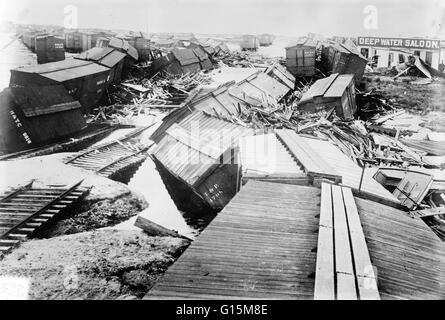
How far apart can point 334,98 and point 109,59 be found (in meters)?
19.1

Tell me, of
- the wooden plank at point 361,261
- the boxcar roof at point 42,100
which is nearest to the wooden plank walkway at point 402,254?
the wooden plank at point 361,261

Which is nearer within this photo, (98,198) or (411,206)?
(411,206)

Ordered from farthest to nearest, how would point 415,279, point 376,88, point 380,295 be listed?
point 376,88
point 415,279
point 380,295

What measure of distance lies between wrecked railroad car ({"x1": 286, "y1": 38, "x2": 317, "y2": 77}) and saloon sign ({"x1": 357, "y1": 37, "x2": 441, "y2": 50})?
17979 mm

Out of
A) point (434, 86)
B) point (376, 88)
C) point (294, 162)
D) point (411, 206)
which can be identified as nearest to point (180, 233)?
point (294, 162)

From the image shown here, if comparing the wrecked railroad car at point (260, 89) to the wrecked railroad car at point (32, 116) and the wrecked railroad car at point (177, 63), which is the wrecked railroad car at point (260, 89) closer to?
the wrecked railroad car at point (32, 116)

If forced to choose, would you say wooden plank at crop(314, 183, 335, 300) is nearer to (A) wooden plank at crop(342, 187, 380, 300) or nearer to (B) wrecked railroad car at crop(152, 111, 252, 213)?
(A) wooden plank at crop(342, 187, 380, 300)

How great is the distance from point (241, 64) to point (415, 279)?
51.8 m

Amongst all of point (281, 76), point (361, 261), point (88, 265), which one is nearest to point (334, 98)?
point (281, 76)

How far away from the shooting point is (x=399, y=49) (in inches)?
1879

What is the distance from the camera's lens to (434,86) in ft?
117

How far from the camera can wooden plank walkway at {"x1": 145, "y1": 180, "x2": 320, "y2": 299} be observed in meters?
5.01

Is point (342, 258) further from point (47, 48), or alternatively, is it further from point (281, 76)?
point (47, 48)

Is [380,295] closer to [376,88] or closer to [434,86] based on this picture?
[376,88]
